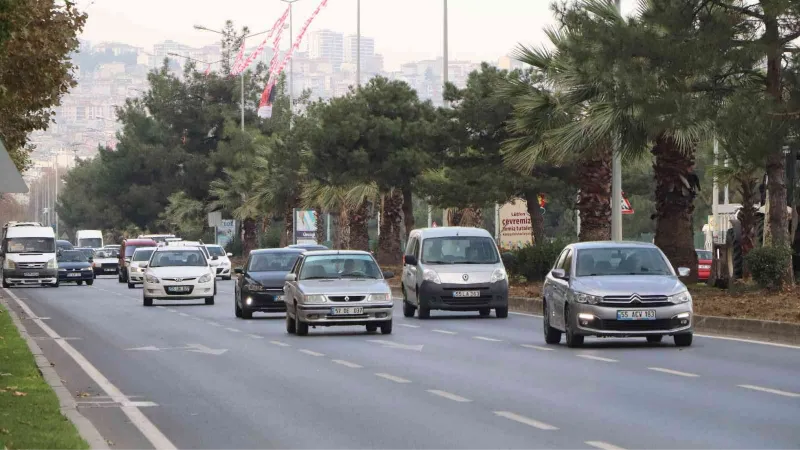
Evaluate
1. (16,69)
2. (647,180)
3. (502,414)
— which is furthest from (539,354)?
(647,180)

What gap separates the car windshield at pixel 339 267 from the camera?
2936 cm

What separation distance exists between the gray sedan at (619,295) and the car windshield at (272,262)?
43.2 ft

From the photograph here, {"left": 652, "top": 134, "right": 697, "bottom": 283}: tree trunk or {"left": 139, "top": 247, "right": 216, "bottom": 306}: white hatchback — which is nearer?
{"left": 652, "top": 134, "right": 697, "bottom": 283}: tree trunk

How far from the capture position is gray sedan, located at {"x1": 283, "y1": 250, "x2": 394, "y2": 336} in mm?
28094

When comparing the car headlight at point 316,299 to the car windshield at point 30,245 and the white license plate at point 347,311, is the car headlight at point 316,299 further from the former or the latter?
the car windshield at point 30,245

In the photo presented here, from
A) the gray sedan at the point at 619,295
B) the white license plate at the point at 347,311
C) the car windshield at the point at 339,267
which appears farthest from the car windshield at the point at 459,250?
the gray sedan at the point at 619,295

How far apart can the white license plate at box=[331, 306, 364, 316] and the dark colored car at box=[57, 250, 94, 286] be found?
41.3 meters

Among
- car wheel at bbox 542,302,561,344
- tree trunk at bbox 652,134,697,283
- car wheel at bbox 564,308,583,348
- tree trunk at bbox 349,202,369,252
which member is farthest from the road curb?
tree trunk at bbox 349,202,369,252

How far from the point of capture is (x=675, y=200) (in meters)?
39.0

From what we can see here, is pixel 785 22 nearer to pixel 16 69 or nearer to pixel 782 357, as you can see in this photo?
pixel 782 357

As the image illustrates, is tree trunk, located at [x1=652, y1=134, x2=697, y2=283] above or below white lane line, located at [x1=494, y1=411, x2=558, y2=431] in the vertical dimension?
above

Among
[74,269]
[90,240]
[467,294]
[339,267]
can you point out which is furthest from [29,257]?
[90,240]

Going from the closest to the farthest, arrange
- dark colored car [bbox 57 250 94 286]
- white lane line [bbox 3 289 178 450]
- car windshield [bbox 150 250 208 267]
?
white lane line [bbox 3 289 178 450]
car windshield [bbox 150 250 208 267]
dark colored car [bbox 57 250 94 286]

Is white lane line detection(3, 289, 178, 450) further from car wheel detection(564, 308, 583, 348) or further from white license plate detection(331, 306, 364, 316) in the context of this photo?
car wheel detection(564, 308, 583, 348)
